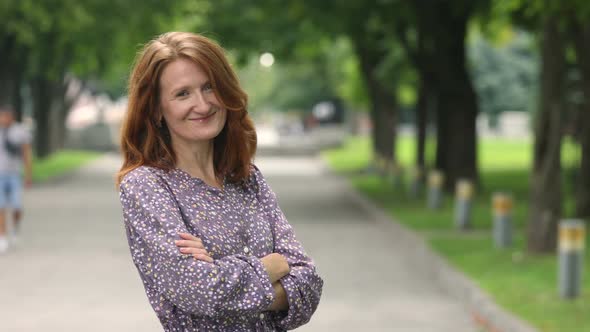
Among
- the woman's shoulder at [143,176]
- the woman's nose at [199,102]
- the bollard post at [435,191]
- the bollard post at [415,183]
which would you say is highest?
the woman's nose at [199,102]

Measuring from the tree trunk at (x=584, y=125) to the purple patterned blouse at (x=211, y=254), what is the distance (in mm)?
14902

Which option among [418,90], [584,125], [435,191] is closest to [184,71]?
[584,125]

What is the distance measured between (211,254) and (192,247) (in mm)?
94

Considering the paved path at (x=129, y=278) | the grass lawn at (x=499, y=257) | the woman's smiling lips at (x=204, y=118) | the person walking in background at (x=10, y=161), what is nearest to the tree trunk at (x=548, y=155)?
the grass lawn at (x=499, y=257)

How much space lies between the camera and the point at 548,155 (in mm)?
13453

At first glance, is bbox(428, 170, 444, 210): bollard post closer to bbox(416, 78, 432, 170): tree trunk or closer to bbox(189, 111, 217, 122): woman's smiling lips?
bbox(416, 78, 432, 170): tree trunk

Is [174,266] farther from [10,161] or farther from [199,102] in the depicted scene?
[10,161]

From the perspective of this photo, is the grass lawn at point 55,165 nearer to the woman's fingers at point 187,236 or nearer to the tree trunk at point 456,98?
the tree trunk at point 456,98

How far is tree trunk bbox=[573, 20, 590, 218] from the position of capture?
57.9ft

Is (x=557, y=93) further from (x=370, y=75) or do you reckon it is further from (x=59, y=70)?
(x=59, y=70)

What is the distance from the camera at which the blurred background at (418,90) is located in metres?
13.4

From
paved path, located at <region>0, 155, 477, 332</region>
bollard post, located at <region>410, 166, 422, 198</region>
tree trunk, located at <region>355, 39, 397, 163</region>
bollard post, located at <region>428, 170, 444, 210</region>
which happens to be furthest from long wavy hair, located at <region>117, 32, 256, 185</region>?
tree trunk, located at <region>355, 39, 397, 163</region>

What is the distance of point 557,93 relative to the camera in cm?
1349

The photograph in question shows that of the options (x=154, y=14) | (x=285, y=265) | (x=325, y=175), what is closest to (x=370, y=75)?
(x=325, y=175)
